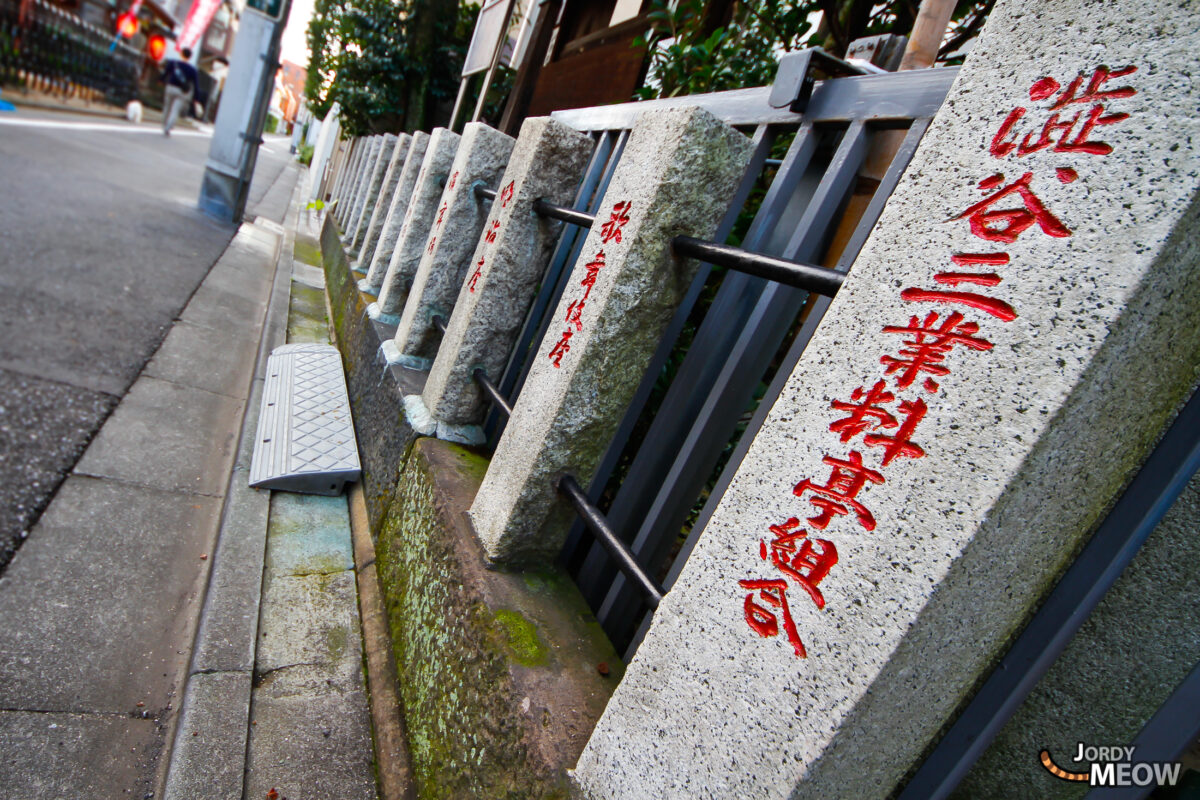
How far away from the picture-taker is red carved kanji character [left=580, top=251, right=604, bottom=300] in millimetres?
1660

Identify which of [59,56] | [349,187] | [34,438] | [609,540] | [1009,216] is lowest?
[34,438]

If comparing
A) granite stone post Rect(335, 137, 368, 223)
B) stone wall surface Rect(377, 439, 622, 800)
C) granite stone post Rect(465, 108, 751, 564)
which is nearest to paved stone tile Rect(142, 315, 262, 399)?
stone wall surface Rect(377, 439, 622, 800)

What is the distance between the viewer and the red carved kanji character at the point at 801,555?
90 cm

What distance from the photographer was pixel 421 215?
3.66 meters

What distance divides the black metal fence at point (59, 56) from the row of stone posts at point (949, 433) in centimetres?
2007

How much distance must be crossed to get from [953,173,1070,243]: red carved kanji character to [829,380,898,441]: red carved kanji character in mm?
235

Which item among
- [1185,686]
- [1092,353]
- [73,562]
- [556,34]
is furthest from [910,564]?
[556,34]

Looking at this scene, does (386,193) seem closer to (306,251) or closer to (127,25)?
(306,251)

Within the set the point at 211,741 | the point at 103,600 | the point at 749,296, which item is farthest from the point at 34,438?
the point at 749,296

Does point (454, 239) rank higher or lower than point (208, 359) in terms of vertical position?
higher

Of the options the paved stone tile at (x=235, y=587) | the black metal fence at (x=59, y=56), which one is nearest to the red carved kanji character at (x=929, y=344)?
the paved stone tile at (x=235, y=587)

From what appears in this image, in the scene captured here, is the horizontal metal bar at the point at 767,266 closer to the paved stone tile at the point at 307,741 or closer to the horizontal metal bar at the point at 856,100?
the horizontal metal bar at the point at 856,100

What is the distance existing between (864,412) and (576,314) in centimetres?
96

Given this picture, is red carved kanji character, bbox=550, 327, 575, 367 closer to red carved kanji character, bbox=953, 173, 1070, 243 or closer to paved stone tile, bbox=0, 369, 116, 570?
red carved kanji character, bbox=953, 173, 1070, 243
